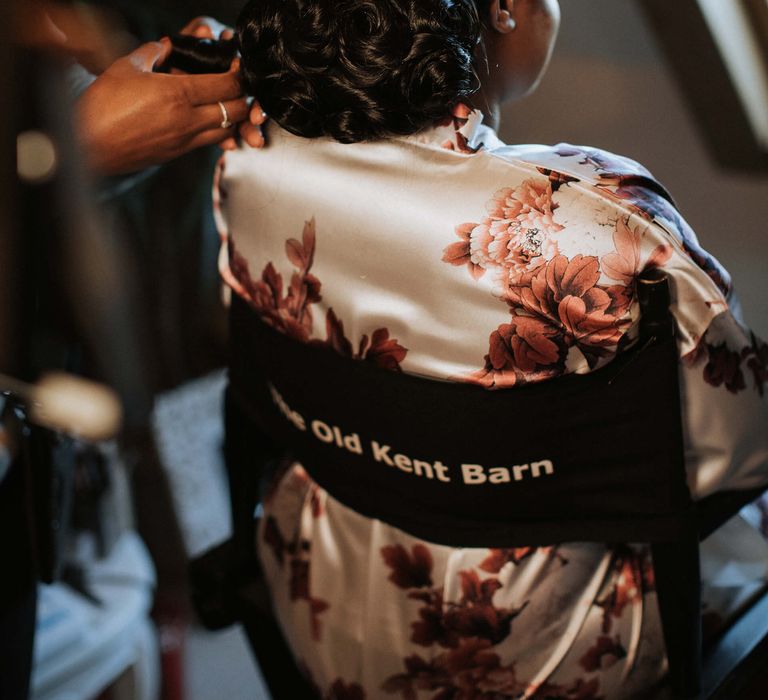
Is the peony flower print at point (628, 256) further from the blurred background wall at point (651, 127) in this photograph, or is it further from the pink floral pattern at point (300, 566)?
the pink floral pattern at point (300, 566)

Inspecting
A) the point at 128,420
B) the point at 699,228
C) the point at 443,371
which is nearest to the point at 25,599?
the point at 128,420

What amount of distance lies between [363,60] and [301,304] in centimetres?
26

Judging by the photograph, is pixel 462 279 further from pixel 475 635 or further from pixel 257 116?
pixel 475 635

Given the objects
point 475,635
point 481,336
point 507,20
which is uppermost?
point 507,20

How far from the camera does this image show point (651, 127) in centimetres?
71

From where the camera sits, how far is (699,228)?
69 centimetres

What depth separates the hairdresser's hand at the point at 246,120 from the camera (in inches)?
31.0

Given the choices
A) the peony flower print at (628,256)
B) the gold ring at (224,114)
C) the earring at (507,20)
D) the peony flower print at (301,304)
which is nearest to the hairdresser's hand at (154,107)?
the gold ring at (224,114)

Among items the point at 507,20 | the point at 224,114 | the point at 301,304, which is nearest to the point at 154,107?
the point at 224,114

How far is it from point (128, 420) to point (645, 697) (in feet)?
3.62

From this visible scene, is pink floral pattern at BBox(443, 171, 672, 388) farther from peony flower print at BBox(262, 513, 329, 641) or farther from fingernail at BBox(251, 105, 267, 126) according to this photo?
peony flower print at BBox(262, 513, 329, 641)

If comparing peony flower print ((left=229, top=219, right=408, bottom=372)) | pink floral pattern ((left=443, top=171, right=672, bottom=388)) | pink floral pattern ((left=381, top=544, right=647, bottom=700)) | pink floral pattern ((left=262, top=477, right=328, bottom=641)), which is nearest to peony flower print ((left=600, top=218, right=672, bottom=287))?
pink floral pattern ((left=443, top=171, right=672, bottom=388))

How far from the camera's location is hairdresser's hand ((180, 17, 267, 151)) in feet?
2.58

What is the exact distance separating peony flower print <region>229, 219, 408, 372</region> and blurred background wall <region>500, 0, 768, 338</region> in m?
0.26
